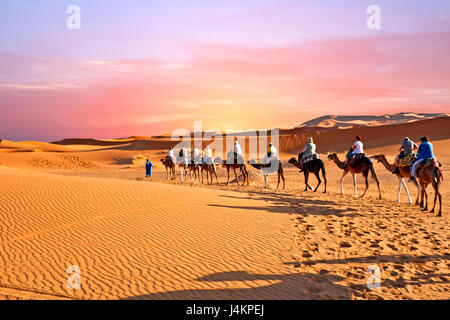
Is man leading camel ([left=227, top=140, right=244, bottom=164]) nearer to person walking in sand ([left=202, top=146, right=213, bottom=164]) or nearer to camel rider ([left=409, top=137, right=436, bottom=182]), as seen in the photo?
person walking in sand ([left=202, top=146, right=213, bottom=164])

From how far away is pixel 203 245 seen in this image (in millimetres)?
7758

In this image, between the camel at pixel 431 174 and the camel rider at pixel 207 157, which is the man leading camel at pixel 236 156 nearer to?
the camel rider at pixel 207 157

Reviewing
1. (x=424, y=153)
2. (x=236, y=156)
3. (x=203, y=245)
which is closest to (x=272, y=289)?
(x=203, y=245)

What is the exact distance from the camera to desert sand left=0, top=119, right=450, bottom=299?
18.9 feet

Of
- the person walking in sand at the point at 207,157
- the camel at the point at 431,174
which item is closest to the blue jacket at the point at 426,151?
the camel at the point at 431,174

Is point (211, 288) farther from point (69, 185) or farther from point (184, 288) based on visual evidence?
point (69, 185)

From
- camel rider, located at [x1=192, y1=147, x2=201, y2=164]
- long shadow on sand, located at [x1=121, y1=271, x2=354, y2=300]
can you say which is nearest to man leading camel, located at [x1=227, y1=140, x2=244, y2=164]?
camel rider, located at [x1=192, y1=147, x2=201, y2=164]

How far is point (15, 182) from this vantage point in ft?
39.1

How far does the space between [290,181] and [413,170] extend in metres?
13.2

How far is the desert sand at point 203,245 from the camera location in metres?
5.76

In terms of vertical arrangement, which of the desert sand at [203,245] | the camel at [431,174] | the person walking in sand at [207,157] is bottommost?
the desert sand at [203,245]

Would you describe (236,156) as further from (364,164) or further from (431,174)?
(431,174)

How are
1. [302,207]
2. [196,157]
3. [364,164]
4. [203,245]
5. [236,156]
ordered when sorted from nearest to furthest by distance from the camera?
[203,245] < [302,207] < [364,164] < [236,156] < [196,157]
